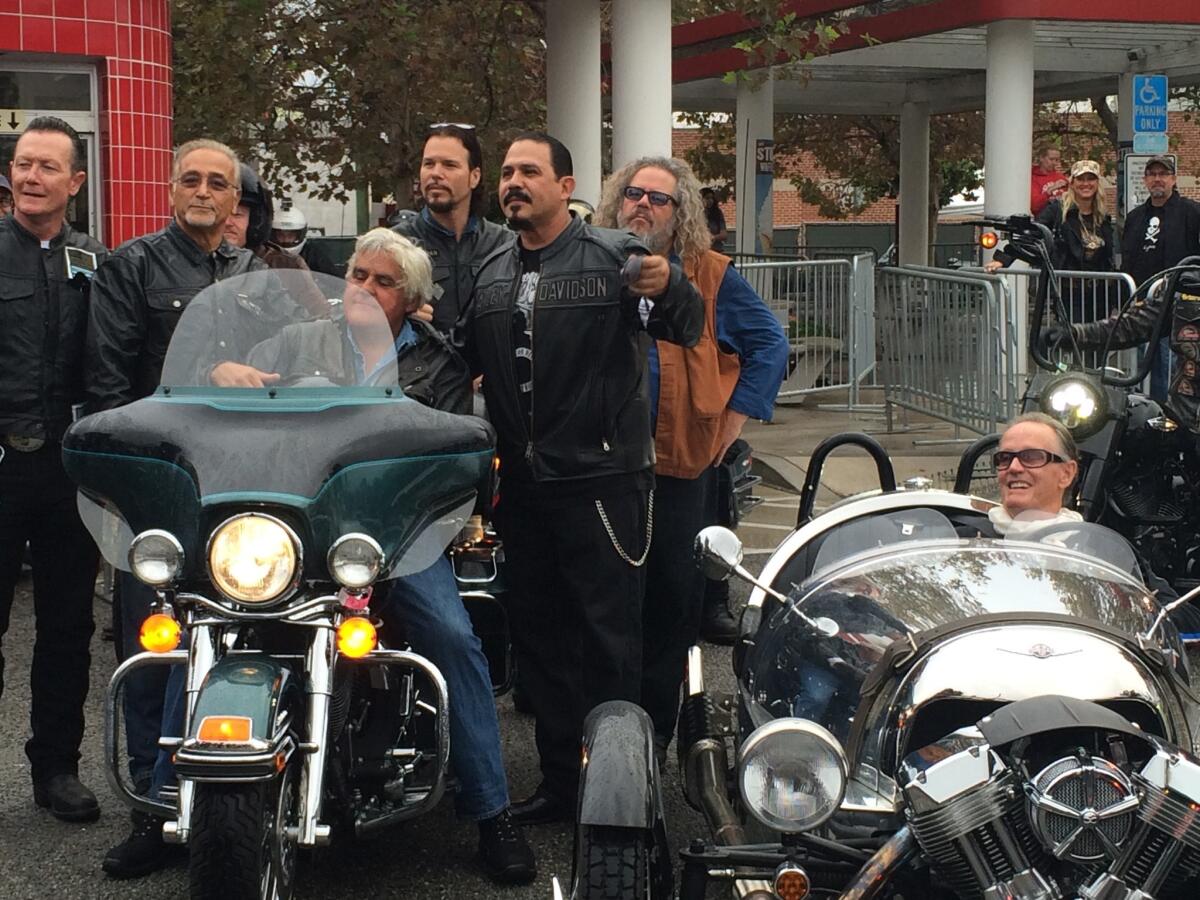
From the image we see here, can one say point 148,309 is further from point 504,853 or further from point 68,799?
point 504,853

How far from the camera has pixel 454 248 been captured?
6430 mm

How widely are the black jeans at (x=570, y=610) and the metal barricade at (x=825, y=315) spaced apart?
928cm

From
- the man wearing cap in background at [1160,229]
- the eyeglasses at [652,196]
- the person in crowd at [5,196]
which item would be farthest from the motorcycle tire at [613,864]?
the man wearing cap in background at [1160,229]

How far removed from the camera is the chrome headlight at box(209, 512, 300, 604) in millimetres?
3992

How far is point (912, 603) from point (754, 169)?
58.5 ft

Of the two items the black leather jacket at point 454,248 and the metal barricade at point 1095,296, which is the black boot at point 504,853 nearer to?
the black leather jacket at point 454,248

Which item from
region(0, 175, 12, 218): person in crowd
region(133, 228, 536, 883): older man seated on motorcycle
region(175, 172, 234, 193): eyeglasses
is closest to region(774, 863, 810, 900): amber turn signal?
region(133, 228, 536, 883): older man seated on motorcycle

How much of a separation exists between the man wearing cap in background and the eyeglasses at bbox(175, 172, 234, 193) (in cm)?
986

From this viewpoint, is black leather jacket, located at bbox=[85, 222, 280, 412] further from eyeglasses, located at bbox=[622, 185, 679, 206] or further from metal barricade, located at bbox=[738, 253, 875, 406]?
metal barricade, located at bbox=[738, 253, 875, 406]

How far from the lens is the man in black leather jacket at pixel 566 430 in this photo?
518cm

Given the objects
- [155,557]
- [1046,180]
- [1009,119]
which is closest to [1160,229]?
[1046,180]

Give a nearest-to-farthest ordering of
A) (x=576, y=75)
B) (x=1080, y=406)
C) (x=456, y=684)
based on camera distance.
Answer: (x=456, y=684)
(x=1080, y=406)
(x=576, y=75)

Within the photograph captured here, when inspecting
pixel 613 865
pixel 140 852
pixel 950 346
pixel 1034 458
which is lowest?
pixel 140 852

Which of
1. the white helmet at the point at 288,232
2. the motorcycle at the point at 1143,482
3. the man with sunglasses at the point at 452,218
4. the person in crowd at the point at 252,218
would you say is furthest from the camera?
the white helmet at the point at 288,232
